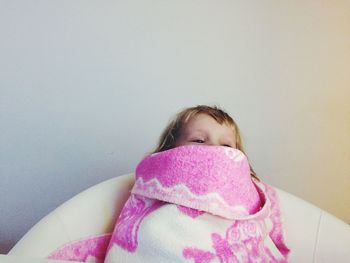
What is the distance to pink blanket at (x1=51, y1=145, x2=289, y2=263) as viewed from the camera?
0.63 m

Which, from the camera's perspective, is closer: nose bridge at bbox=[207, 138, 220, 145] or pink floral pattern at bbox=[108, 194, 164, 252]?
pink floral pattern at bbox=[108, 194, 164, 252]

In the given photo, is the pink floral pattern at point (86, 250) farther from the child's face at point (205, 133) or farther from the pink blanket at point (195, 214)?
the child's face at point (205, 133)

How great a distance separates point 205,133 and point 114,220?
24 centimetres

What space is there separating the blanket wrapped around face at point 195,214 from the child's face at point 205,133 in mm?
95

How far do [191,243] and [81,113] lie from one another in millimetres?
587

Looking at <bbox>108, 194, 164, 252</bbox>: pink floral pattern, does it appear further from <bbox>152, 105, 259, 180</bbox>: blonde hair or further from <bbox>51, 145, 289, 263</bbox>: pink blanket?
<bbox>152, 105, 259, 180</bbox>: blonde hair

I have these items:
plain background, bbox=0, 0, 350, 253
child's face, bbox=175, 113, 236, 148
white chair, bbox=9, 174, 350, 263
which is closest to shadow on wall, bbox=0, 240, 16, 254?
plain background, bbox=0, 0, 350, 253

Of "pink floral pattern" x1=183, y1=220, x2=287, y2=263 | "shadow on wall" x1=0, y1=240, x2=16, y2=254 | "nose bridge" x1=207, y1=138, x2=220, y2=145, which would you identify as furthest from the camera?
"shadow on wall" x1=0, y1=240, x2=16, y2=254

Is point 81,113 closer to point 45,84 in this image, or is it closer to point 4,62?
point 45,84

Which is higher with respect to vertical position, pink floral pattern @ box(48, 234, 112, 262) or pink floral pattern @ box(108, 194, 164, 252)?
pink floral pattern @ box(108, 194, 164, 252)

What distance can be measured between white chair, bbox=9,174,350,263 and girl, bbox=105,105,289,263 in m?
0.03

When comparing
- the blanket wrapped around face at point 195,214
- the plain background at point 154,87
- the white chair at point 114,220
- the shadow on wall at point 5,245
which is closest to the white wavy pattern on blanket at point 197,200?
the blanket wrapped around face at point 195,214

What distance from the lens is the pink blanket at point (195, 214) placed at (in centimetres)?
63

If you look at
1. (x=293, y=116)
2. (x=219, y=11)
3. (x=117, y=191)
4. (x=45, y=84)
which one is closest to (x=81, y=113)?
(x=45, y=84)
